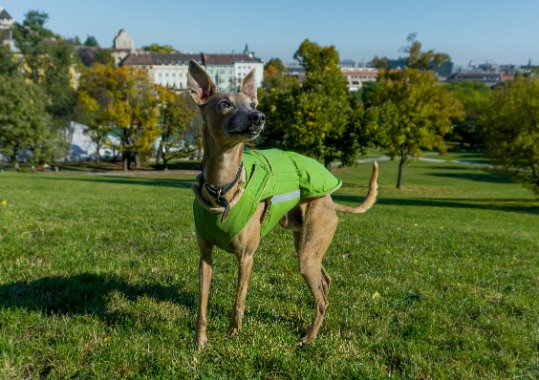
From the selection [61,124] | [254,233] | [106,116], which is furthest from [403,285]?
[61,124]

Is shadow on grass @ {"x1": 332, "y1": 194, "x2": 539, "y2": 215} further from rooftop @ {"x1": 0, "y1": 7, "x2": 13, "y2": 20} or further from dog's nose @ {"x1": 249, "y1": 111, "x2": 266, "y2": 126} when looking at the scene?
rooftop @ {"x1": 0, "y1": 7, "x2": 13, "y2": 20}

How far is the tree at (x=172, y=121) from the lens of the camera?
4984 centimetres

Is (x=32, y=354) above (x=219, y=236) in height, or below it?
below

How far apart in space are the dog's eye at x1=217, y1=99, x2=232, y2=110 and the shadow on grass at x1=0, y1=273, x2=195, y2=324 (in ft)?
8.52

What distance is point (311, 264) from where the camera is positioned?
459 cm

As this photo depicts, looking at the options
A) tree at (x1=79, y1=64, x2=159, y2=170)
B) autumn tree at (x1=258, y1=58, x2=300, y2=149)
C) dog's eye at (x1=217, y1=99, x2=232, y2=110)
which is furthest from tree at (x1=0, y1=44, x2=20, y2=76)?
dog's eye at (x1=217, y1=99, x2=232, y2=110)

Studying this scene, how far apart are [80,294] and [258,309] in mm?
2213

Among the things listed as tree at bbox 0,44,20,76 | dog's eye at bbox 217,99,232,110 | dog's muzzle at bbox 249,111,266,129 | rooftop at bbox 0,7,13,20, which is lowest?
dog's muzzle at bbox 249,111,266,129

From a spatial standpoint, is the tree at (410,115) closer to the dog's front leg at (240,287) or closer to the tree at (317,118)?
the tree at (317,118)

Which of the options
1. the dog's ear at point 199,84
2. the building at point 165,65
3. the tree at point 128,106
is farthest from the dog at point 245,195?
the building at point 165,65

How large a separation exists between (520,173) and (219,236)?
90.4 feet

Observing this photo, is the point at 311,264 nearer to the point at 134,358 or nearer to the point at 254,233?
the point at 254,233

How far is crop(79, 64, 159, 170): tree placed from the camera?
155ft

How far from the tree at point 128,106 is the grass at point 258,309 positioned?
41.1m
